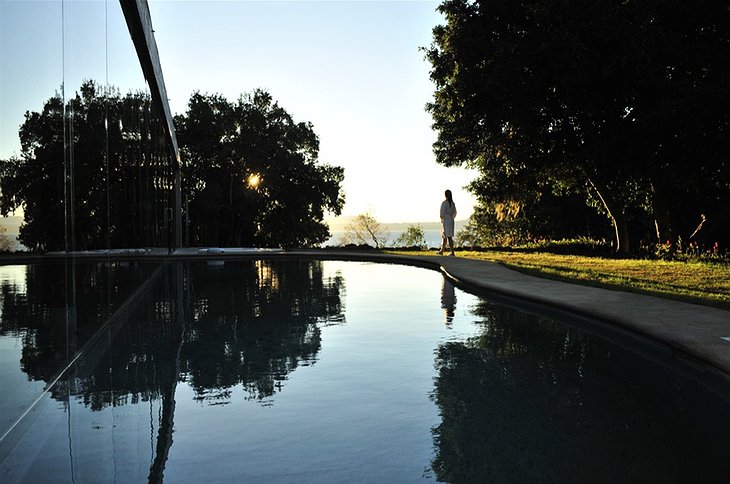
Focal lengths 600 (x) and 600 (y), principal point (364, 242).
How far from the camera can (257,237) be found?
30.8 meters

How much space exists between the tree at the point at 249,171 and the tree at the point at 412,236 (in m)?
14.4

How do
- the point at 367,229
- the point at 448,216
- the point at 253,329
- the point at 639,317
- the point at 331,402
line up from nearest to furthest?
the point at 331,402 < the point at 639,317 < the point at 253,329 < the point at 448,216 < the point at 367,229

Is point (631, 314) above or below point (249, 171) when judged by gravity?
below

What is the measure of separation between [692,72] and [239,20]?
39.5 ft

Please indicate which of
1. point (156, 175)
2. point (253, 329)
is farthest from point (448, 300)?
point (156, 175)

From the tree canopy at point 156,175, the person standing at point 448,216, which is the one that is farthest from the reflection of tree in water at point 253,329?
the person standing at point 448,216

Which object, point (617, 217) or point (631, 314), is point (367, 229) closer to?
point (617, 217)

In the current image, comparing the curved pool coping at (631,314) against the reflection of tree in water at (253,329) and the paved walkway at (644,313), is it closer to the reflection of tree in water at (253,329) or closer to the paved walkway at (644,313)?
the paved walkway at (644,313)

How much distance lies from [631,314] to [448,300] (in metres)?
3.31

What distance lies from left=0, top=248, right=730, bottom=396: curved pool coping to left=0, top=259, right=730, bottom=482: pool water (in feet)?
0.74

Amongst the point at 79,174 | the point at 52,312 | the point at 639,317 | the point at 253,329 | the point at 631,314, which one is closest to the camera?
the point at 52,312

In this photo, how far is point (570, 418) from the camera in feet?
12.5

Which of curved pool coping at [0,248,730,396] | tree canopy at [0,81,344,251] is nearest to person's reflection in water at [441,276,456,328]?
curved pool coping at [0,248,730,396]

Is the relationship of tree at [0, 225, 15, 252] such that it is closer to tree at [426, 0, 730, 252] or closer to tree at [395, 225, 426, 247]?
tree at [426, 0, 730, 252]
